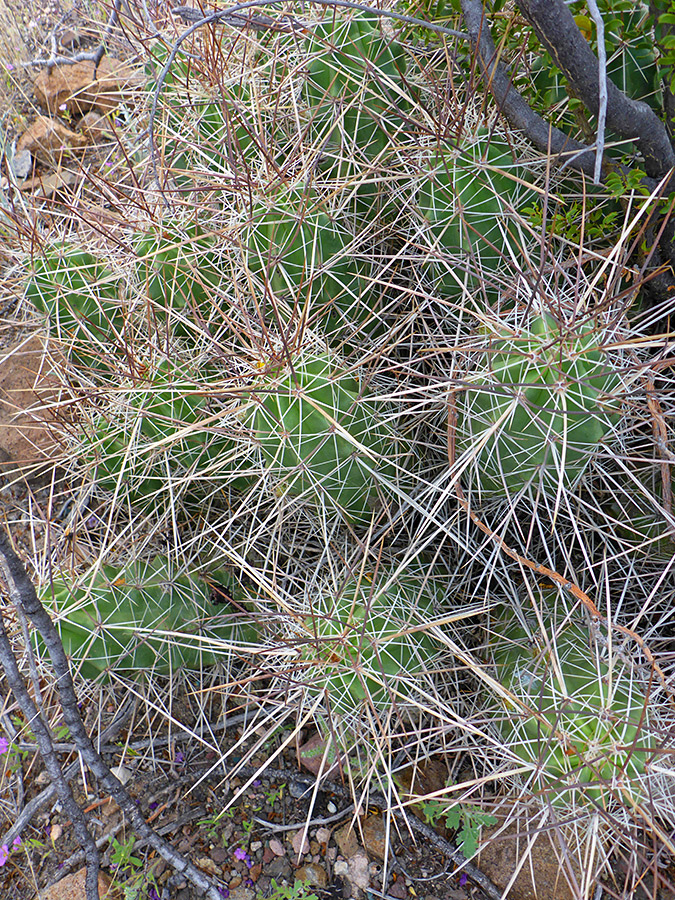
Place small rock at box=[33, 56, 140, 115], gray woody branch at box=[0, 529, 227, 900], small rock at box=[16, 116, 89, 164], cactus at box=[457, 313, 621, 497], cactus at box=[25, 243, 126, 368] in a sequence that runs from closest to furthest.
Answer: cactus at box=[457, 313, 621, 497]
gray woody branch at box=[0, 529, 227, 900]
cactus at box=[25, 243, 126, 368]
small rock at box=[16, 116, 89, 164]
small rock at box=[33, 56, 140, 115]

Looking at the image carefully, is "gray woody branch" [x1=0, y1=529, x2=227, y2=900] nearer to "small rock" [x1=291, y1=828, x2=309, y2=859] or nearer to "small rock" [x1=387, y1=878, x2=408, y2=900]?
"small rock" [x1=291, y1=828, x2=309, y2=859]

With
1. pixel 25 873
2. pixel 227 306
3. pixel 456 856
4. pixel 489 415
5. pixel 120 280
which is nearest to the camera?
pixel 489 415

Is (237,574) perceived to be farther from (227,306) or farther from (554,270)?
(554,270)

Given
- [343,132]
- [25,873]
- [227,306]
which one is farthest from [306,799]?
[343,132]

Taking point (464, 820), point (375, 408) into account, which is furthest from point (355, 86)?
point (464, 820)

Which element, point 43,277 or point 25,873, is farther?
point 43,277

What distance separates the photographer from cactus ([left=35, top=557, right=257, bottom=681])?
159 centimetres

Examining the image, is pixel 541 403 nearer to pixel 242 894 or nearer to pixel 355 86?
pixel 355 86

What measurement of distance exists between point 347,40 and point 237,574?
1452 millimetres

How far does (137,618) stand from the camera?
1650 millimetres

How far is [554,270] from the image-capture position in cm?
133

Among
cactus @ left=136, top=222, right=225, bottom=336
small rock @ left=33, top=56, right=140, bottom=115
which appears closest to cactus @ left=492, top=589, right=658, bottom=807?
cactus @ left=136, top=222, right=225, bottom=336

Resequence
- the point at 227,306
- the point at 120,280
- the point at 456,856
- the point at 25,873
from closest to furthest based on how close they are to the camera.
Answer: the point at 456,856 < the point at 25,873 < the point at 227,306 < the point at 120,280

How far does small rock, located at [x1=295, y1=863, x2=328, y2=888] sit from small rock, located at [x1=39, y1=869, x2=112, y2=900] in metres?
0.47
